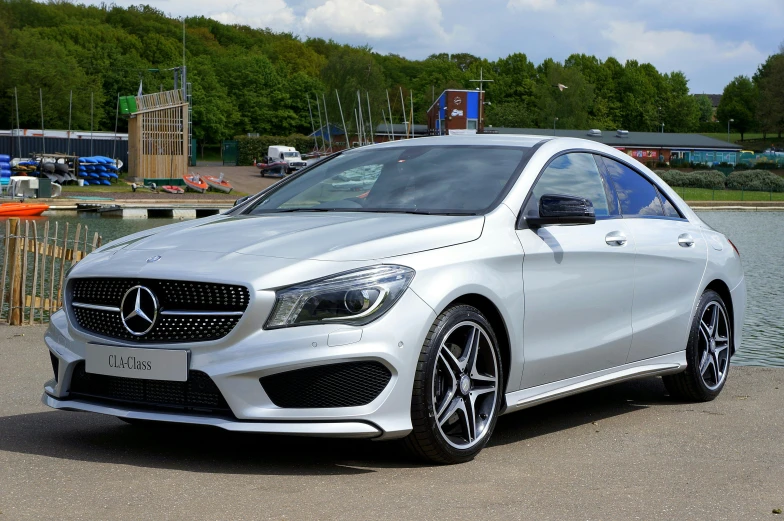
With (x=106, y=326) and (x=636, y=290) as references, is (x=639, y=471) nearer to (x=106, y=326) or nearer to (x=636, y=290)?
(x=636, y=290)

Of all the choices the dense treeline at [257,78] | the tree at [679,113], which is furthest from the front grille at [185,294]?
the tree at [679,113]

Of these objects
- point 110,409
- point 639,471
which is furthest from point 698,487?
point 110,409

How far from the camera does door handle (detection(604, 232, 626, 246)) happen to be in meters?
6.30

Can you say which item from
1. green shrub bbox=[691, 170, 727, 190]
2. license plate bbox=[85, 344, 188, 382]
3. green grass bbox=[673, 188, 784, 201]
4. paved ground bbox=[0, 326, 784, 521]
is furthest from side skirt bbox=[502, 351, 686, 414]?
green shrub bbox=[691, 170, 727, 190]

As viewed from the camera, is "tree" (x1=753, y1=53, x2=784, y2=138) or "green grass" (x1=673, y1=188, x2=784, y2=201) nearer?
"green grass" (x1=673, y1=188, x2=784, y2=201)

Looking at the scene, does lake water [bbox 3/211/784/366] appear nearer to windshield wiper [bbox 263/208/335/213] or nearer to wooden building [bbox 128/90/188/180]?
windshield wiper [bbox 263/208/335/213]

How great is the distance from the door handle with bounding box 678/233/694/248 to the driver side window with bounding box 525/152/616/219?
0.73 m

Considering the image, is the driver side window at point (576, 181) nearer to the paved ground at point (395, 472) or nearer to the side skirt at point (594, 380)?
the side skirt at point (594, 380)

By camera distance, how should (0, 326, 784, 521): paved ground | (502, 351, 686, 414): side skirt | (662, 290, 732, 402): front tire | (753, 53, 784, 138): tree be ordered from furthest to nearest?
(753, 53, 784, 138): tree
(662, 290, 732, 402): front tire
(502, 351, 686, 414): side skirt
(0, 326, 784, 521): paved ground

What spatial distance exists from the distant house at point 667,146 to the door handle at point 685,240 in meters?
121

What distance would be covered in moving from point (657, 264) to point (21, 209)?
131 feet

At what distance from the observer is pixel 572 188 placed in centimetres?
637

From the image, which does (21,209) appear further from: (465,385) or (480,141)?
(465,385)

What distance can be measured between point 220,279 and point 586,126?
14646 centimetres
